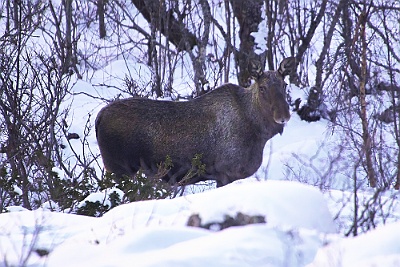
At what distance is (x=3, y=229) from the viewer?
4.95 meters

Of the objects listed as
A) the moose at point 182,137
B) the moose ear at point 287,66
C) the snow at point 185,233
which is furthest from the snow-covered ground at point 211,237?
the moose ear at point 287,66

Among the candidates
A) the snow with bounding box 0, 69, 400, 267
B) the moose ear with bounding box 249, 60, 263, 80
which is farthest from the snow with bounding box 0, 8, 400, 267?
the moose ear with bounding box 249, 60, 263, 80

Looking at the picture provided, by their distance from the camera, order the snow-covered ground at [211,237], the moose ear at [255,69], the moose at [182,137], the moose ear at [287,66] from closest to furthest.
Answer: the snow-covered ground at [211,237] → the moose at [182,137] → the moose ear at [255,69] → the moose ear at [287,66]

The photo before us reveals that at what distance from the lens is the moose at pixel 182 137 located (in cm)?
855

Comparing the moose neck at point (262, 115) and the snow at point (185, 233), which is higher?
the moose neck at point (262, 115)

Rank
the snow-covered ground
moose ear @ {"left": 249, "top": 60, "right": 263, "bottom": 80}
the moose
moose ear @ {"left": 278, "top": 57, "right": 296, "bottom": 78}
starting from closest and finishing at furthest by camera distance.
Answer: the snow-covered ground, the moose, moose ear @ {"left": 249, "top": 60, "right": 263, "bottom": 80}, moose ear @ {"left": 278, "top": 57, "right": 296, "bottom": 78}

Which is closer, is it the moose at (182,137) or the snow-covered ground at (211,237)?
the snow-covered ground at (211,237)

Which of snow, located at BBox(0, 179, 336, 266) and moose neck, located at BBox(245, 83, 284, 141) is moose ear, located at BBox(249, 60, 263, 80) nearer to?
moose neck, located at BBox(245, 83, 284, 141)

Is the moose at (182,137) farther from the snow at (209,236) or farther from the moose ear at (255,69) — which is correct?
the snow at (209,236)

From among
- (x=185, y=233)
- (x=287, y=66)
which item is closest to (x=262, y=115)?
(x=287, y=66)

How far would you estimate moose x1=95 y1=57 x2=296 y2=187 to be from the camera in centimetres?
855

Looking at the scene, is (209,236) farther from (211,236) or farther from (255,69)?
(255,69)

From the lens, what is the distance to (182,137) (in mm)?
8586

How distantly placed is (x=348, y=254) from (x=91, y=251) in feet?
4.39
